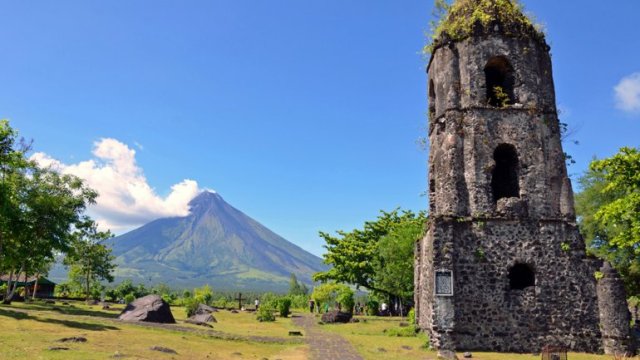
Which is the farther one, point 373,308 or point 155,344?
point 373,308

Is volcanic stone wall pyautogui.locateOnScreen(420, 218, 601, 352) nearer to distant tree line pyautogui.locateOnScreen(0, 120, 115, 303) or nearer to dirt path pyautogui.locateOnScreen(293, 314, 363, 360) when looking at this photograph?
dirt path pyautogui.locateOnScreen(293, 314, 363, 360)

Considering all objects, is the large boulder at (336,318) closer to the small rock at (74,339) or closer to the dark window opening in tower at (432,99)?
the dark window opening in tower at (432,99)

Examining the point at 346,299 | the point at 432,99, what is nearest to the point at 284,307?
the point at 346,299

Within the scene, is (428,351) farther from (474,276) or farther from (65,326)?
(65,326)

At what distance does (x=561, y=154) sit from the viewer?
1712 cm

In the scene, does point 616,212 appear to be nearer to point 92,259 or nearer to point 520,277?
point 520,277

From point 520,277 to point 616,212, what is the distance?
4.02 meters

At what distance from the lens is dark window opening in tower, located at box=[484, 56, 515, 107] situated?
1805 centimetres

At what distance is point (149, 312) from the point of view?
20.7 metres

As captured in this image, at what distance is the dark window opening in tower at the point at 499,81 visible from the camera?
1805 centimetres

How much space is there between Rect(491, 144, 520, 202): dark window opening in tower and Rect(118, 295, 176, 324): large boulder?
50.4 feet

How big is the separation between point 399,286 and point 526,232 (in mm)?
15351

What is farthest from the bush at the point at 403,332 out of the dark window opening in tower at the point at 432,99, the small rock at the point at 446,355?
the dark window opening in tower at the point at 432,99

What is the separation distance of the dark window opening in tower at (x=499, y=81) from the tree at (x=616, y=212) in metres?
4.15
